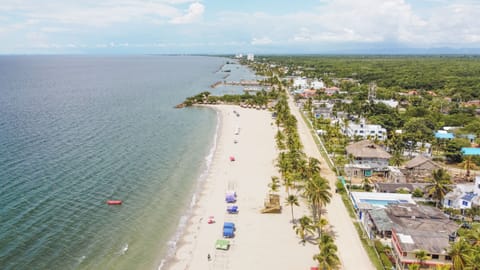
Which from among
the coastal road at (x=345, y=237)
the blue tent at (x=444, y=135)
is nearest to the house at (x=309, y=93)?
the blue tent at (x=444, y=135)

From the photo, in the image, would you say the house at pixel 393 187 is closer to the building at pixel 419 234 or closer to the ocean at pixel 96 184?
the building at pixel 419 234

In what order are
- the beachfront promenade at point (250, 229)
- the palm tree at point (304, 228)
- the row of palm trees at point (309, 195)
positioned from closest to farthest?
the row of palm trees at point (309, 195) → the beachfront promenade at point (250, 229) → the palm tree at point (304, 228)

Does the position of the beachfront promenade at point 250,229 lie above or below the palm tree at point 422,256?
below

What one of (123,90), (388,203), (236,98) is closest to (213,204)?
(388,203)

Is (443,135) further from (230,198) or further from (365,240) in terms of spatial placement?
(230,198)

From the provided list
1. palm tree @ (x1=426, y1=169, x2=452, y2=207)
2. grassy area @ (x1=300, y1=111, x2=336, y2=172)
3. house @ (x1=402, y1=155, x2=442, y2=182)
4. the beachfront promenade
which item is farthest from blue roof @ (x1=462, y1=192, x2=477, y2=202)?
grassy area @ (x1=300, y1=111, x2=336, y2=172)

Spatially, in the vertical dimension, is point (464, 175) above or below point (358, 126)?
below

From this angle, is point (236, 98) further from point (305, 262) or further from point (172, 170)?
point (305, 262)

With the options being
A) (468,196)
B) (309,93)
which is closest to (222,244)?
(468,196)
